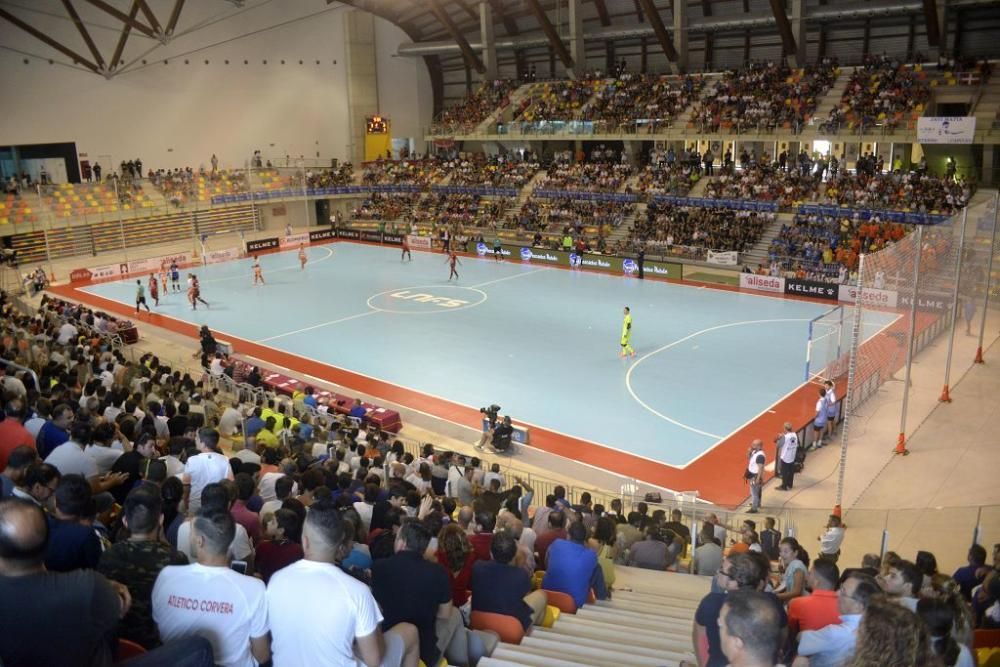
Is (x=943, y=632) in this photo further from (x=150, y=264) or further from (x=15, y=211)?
(x=15, y=211)

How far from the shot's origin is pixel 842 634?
468cm

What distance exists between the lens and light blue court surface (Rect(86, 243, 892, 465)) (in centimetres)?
2052

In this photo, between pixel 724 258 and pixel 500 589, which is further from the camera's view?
pixel 724 258

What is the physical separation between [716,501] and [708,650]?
11710 millimetres

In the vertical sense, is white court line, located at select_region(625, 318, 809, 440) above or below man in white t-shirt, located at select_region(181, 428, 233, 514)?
below

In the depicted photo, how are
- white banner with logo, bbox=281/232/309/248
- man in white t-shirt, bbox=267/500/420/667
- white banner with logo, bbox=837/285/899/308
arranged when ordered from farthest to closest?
white banner with logo, bbox=281/232/309/248
white banner with logo, bbox=837/285/899/308
man in white t-shirt, bbox=267/500/420/667

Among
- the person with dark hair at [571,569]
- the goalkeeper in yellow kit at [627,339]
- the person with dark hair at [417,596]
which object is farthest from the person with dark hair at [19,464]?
the goalkeeper in yellow kit at [627,339]

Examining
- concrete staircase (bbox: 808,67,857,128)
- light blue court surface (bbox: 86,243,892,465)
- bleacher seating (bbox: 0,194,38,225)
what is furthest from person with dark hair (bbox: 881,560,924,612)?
bleacher seating (bbox: 0,194,38,225)

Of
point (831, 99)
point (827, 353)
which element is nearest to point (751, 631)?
point (827, 353)

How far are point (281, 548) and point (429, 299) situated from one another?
90.5 ft

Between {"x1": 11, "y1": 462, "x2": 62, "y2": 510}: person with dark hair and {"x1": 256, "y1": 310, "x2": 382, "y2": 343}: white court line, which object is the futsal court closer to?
{"x1": 256, "y1": 310, "x2": 382, "y2": 343}: white court line

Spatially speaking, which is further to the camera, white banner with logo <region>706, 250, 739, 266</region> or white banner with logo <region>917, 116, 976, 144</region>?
white banner with logo <region>706, 250, 739, 266</region>

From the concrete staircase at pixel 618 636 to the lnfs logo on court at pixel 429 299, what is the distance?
24.0 metres

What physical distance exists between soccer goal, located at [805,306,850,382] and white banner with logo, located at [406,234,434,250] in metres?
26.8
